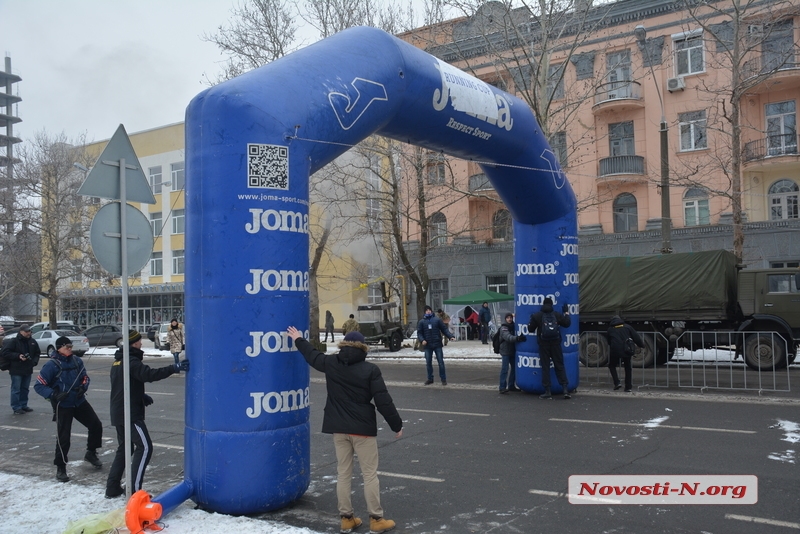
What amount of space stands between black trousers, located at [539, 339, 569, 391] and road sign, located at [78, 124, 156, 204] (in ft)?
26.2

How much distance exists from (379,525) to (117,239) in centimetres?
334

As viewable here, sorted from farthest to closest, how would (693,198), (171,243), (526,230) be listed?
(171,243) → (693,198) → (526,230)

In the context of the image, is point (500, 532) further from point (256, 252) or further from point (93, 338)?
point (93, 338)

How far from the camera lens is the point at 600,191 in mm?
32812

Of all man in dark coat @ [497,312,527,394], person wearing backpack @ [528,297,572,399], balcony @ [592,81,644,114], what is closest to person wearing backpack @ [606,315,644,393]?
person wearing backpack @ [528,297,572,399]

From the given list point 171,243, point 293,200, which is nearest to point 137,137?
point 171,243

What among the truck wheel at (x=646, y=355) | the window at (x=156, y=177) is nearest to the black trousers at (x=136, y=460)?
the truck wheel at (x=646, y=355)

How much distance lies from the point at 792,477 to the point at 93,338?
37.1m

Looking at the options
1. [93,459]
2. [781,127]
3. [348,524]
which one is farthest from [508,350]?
[781,127]

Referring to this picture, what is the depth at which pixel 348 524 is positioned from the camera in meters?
5.80

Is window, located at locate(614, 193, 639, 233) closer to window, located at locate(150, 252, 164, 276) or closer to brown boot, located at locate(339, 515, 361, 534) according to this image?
brown boot, located at locate(339, 515, 361, 534)

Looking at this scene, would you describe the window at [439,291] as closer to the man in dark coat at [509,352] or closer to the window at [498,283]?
the window at [498,283]

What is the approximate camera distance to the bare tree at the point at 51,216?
38.0m

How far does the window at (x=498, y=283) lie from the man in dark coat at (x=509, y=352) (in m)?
21.8
